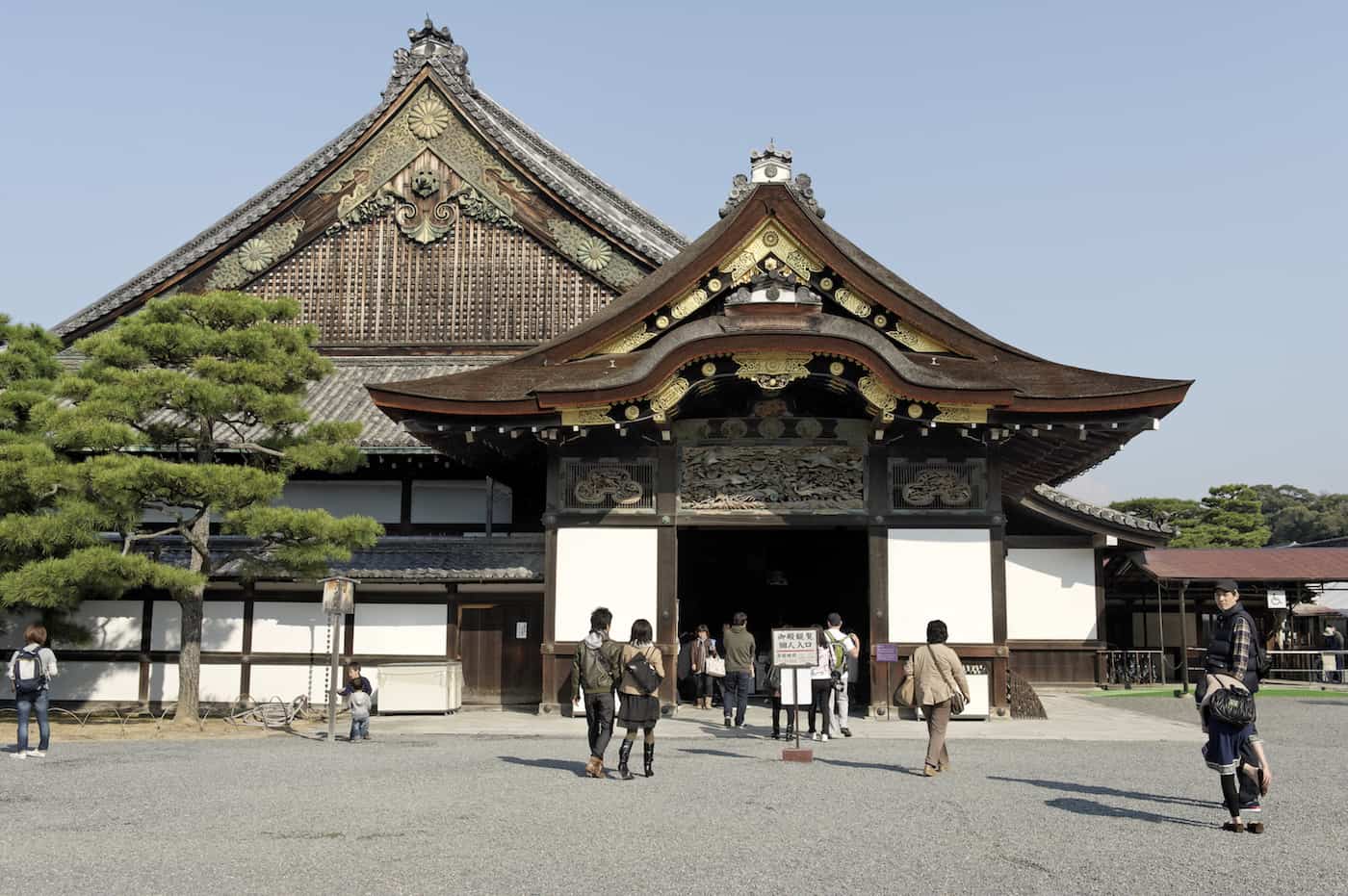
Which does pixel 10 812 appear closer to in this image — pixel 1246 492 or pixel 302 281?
pixel 302 281

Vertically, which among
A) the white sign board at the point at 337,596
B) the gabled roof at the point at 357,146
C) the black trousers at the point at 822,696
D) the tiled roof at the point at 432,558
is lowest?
the black trousers at the point at 822,696

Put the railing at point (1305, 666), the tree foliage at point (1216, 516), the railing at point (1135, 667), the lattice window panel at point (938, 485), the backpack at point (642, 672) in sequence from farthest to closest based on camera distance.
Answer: the tree foliage at point (1216, 516), the railing at point (1305, 666), the railing at point (1135, 667), the lattice window panel at point (938, 485), the backpack at point (642, 672)

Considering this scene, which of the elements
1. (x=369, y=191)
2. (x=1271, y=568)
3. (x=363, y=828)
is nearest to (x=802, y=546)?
(x=369, y=191)

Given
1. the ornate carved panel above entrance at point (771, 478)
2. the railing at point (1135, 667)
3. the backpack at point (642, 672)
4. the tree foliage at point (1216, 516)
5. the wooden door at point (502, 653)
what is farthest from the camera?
the tree foliage at point (1216, 516)

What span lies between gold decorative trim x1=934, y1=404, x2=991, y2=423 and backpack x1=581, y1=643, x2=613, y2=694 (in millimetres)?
7618

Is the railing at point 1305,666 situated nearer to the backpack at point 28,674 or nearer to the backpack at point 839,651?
the backpack at point 839,651

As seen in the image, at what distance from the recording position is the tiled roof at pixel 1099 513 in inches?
1029

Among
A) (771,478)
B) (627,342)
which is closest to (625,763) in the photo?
(771,478)

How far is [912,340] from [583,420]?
531 centimetres

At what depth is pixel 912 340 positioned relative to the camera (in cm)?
1808

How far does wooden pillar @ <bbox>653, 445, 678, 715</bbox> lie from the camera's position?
57.8 ft

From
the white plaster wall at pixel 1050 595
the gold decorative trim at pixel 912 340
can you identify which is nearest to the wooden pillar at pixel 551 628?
the gold decorative trim at pixel 912 340

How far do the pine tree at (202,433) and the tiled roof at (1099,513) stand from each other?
1598cm

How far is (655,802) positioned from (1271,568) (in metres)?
26.8
